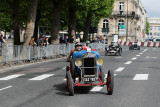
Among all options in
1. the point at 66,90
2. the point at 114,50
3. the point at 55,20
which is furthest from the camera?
the point at 114,50

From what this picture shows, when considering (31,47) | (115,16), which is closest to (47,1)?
(31,47)

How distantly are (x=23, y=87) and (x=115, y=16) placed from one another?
296 ft

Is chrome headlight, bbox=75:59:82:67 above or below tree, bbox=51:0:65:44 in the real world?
below

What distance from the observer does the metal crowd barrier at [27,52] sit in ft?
73.9

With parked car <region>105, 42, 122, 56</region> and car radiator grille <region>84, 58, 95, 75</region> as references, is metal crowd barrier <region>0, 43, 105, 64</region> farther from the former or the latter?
car radiator grille <region>84, 58, 95, 75</region>

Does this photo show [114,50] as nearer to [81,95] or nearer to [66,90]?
[66,90]

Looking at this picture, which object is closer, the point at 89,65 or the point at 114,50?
the point at 89,65

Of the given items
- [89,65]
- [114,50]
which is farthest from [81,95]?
[114,50]

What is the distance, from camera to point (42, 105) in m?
9.19

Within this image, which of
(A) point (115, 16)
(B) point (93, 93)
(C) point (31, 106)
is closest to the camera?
(C) point (31, 106)

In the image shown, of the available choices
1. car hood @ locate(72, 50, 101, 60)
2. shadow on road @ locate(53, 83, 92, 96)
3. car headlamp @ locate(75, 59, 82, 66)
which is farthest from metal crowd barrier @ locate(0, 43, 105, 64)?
car headlamp @ locate(75, 59, 82, 66)

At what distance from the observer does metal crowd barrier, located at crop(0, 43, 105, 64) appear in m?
22.5

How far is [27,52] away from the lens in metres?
25.7

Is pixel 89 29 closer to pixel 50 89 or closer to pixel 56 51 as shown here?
pixel 56 51
